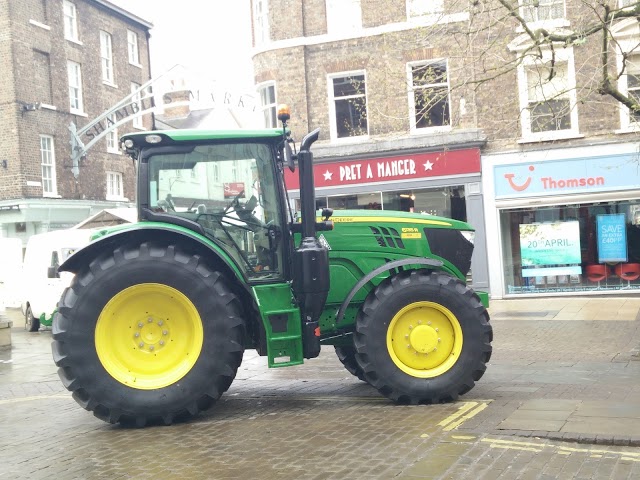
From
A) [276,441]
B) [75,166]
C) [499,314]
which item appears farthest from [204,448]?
[75,166]

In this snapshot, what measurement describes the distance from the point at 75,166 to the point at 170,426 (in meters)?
23.7

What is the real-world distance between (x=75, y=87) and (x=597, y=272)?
69.3ft

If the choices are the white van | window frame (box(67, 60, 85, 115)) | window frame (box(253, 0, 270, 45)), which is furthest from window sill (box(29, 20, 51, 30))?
the white van

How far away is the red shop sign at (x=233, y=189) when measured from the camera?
754 centimetres

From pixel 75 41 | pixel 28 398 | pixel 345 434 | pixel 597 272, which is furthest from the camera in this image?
pixel 75 41

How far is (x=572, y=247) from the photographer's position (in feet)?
67.7

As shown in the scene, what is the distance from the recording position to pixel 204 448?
617 centimetres

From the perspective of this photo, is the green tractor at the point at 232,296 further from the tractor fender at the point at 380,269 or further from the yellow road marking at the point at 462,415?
the yellow road marking at the point at 462,415

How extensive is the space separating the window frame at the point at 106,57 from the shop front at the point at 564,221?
18.9 meters

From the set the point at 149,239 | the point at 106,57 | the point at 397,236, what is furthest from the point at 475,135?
the point at 106,57

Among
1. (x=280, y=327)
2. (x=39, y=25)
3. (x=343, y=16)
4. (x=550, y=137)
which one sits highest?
(x=39, y=25)

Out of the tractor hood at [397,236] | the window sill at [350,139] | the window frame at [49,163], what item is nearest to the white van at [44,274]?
the window sill at [350,139]

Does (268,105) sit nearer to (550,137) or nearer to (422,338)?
(550,137)

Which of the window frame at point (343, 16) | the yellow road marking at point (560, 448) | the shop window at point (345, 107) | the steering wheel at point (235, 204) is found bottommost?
the yellow road marking at point (560, 448)
